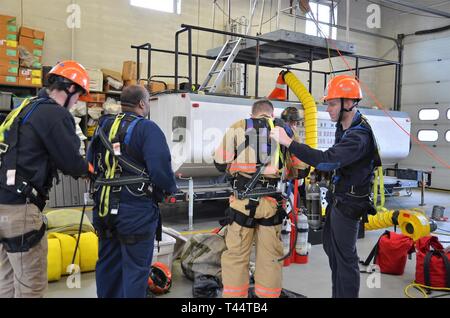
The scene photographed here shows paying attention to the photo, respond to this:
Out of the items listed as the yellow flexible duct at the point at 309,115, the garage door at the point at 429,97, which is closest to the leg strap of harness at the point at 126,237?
the yellow flexible duct at the point at 309,115

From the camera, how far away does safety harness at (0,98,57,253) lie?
2.92m

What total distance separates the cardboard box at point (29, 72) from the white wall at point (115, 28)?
3.65 feet

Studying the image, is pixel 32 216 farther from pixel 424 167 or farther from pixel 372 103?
pixel 372 103

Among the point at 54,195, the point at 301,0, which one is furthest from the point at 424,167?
the point at 54,195

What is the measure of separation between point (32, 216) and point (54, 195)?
297 inches

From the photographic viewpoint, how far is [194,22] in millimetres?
13391

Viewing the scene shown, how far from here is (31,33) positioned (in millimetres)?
10078

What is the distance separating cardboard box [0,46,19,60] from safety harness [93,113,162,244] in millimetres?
7822

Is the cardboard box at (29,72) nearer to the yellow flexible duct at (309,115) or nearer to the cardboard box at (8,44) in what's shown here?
the cardboard box at (8,44)

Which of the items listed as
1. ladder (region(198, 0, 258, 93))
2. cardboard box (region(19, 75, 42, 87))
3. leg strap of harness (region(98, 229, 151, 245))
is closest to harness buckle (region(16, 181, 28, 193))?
leg strap of harness (region(98, 229, 151, 245))

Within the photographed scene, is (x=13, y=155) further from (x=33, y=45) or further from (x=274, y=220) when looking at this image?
(x=33, y=45)

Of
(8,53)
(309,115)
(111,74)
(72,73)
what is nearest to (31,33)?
(8,53)

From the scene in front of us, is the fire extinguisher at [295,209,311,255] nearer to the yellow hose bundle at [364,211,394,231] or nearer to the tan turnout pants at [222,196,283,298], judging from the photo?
the yellow hose bundle at [364,211,394,231]

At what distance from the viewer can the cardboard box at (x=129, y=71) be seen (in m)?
11.2
